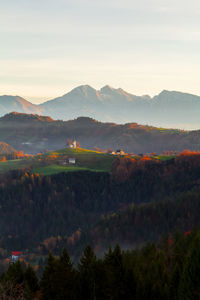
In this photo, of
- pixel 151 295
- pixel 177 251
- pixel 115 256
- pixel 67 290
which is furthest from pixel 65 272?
pixel 177 251

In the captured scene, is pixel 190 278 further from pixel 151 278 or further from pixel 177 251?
pixel 177 251

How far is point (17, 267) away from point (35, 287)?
556 cm

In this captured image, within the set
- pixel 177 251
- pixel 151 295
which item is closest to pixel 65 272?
pixel 151 295

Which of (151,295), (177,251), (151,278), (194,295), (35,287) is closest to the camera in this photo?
(194,295)

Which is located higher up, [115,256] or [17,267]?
[115,256]

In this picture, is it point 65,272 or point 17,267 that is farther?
point 17,267

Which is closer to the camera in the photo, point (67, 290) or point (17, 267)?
point (67, 290)

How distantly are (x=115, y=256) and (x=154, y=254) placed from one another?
102ft

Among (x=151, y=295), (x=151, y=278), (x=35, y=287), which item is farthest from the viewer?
(x=35, y=287)

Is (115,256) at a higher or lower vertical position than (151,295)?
higher

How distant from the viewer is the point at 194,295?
6006 centimetres

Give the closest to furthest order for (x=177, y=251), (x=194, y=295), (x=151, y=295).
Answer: (x=194, y=295)
(x=151, y=295)
(x=177, y=251)

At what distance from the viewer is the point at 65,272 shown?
70250 millimetres

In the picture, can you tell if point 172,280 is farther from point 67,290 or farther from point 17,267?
point 17,267
